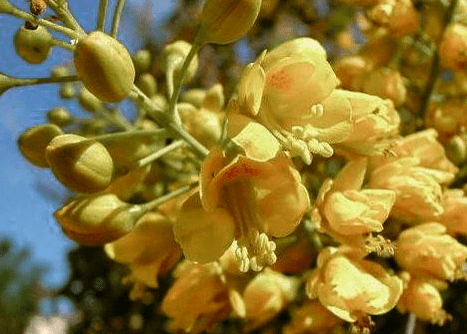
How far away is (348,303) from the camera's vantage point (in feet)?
3.53

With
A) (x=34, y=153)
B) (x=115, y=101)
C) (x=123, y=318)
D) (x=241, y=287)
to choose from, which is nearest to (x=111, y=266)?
(x=123, y=318)

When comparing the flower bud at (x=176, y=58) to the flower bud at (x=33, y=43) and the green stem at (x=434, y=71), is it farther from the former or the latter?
the green stem at (x=434, y=71)

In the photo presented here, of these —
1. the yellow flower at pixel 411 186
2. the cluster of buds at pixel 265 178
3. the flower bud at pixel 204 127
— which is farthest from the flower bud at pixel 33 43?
the yellow flower at pixel 411 186

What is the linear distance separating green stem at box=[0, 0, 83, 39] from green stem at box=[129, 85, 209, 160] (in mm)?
104

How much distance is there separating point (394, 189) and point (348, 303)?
0.18 m

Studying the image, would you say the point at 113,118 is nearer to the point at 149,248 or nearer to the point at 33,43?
the point at 149,248

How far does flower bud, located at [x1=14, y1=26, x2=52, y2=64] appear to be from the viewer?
102cm

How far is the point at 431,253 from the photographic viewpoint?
45.6 inches

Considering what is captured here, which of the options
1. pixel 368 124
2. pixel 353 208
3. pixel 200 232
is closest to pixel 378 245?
pixel 353 208

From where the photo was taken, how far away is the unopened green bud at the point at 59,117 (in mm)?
1369

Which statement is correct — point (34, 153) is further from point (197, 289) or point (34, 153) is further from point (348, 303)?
point (348, 303)

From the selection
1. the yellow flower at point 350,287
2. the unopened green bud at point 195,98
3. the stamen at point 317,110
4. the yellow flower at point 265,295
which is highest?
the stamen at point 317,110

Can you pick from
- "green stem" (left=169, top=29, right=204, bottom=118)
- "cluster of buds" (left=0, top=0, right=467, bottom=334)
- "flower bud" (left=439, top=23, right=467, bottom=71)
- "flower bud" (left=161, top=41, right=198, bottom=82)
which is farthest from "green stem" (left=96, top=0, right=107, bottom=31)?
"flower bud" (left=439, top=23, right=467, bottom=71)

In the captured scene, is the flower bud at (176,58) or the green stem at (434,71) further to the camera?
the green stem at (434,71)
